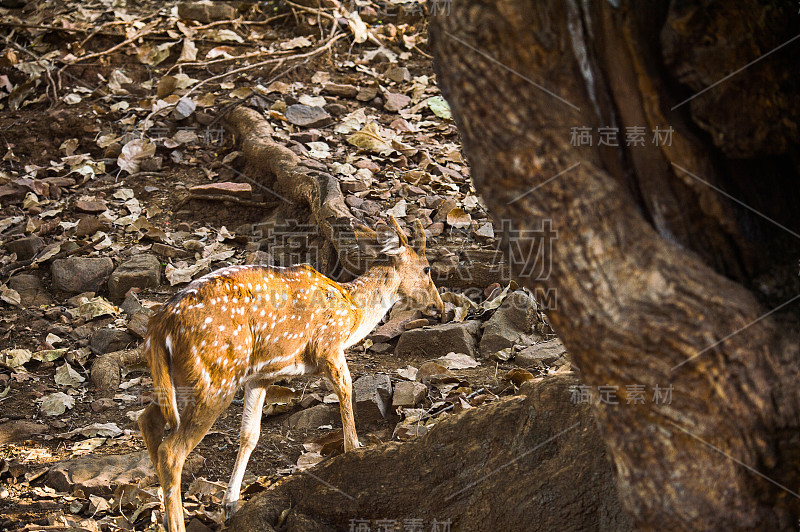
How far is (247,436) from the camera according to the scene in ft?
16.5

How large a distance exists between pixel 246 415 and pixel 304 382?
1177 mm

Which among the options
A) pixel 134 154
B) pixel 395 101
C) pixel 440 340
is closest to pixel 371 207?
pixel 440 340

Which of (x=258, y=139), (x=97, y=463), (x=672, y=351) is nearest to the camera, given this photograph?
(x=672, y=351)

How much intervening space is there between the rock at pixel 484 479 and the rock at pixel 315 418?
142 centimetres

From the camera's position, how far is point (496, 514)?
3.48 m

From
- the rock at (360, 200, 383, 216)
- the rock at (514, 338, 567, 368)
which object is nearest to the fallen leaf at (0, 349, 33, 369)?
the rock at (360, 200, 383, 216)

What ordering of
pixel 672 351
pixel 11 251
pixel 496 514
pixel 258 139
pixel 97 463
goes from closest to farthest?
pixel 672 351 → pixel 496 514 → pixel 97 463 → pixel 11 251 → pixel 258 139

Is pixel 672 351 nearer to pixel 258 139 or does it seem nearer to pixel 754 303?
pixel 754 303

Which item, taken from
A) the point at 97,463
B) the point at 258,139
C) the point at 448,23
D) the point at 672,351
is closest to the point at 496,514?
the point at 672,351

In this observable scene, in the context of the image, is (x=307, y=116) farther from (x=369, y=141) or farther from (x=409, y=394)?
(x=409, y=394)

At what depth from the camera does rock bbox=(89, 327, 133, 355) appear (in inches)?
260

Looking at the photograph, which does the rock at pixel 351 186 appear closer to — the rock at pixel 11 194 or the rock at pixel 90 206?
the rock at pixel 90 206

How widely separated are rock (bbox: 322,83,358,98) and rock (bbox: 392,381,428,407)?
196 inches

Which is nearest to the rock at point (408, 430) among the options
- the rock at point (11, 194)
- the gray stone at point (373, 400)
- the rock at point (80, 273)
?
the gray stone at point (373, 400)
